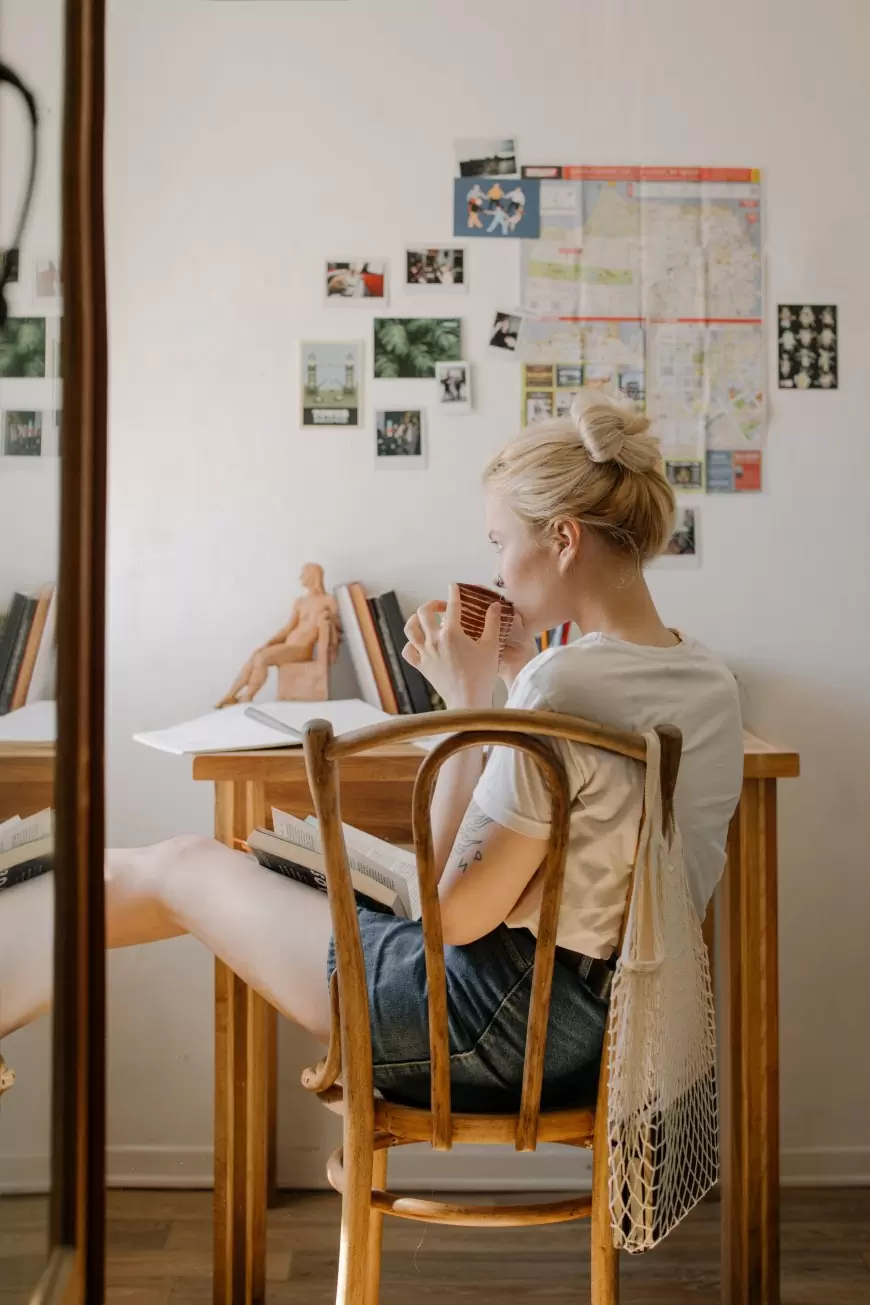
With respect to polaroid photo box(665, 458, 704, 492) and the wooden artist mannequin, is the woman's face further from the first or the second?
polaroid photo box(665, 458, 704, 492)

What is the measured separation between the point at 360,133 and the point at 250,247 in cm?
27

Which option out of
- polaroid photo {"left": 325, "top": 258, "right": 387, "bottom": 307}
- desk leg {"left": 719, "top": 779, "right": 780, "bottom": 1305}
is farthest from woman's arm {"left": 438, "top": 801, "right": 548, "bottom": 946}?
polaroid photo {"left": 325, "top": 258, "right": 387, "bottom": 307}

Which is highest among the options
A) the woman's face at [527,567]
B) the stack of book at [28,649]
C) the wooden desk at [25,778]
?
the woman's face at [527,567]

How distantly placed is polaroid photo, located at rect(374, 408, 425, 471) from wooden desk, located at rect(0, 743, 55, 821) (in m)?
1.50

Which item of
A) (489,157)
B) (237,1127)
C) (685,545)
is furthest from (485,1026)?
(489,157)

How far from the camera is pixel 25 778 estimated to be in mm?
444

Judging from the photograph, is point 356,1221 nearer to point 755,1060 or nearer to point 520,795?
point 520,795

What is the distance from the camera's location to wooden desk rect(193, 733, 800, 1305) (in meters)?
1.46

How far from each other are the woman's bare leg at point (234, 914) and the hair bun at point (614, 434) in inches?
23.1

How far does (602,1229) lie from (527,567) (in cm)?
67

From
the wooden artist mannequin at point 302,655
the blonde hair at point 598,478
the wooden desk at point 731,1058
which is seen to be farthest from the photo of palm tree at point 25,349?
the wooden artist mannequin at point 302,655

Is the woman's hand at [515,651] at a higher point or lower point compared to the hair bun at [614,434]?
lower

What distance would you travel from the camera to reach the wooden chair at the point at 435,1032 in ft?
3.18

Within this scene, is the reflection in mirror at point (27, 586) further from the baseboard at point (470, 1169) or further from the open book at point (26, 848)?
the baseboard at point (470, 1169)
